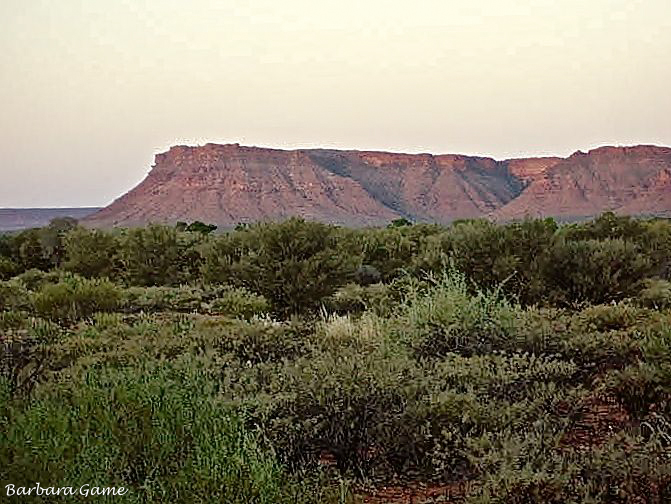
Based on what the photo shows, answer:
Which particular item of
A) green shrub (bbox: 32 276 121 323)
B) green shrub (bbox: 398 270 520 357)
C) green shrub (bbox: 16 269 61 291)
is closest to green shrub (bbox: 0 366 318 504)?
green shrub (bbox: 398 270 520 357)

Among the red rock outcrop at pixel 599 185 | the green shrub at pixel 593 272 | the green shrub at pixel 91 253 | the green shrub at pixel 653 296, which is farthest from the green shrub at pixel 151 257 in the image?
the red rock outcrop at pixel 599 185

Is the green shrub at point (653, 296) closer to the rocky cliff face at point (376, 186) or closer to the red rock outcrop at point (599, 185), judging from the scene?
the red rock outcrop at point (599, 185)

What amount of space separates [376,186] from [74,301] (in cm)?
10249

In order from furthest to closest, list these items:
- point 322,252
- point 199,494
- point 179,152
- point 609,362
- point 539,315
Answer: point 179,152 < point 322,252 < point 539,315 < point 609,362 < point 199,494

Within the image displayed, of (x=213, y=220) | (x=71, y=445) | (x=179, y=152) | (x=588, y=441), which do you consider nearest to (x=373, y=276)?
(x=588, y=441)

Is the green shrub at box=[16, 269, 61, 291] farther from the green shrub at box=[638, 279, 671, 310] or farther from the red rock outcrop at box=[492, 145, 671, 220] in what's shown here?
the red rock outcrop at box=[492, 145, 671, 220]

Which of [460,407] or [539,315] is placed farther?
[539,315]

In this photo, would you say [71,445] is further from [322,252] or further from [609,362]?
[322,252]

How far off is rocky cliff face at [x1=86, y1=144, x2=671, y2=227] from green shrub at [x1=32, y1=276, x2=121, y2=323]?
80400 millimetres

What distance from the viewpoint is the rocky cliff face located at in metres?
103

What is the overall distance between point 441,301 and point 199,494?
252 inches

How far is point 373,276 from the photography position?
27875 mm

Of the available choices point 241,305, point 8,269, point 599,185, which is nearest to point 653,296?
point 241,305

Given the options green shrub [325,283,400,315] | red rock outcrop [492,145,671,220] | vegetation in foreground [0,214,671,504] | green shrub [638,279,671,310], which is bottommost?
green shrub [325,283,400,315]
